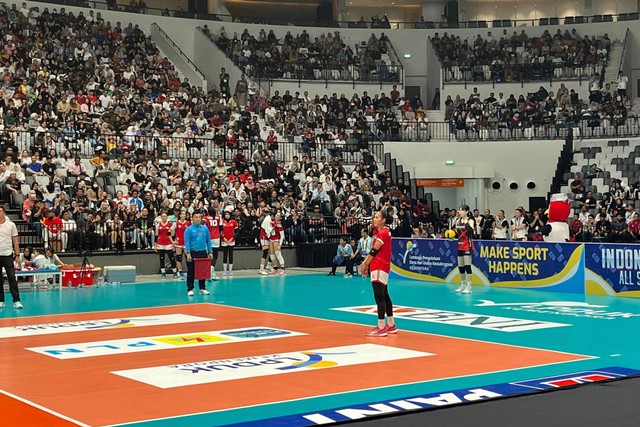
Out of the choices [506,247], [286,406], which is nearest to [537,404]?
[286,406]

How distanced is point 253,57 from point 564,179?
15.2m

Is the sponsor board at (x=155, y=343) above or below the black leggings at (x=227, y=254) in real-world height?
below

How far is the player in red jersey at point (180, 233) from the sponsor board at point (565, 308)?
943 centimetres

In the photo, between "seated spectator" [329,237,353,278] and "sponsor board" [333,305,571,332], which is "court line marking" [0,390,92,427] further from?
"seated spectator" [329,237,353,278]

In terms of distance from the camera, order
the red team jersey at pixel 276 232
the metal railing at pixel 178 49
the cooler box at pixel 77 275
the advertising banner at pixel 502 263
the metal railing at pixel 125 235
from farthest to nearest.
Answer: the metal railing at pixel 178 49, the red team jersey at pixel 276 232, the metal railing at pixel 125 235, the cooler box at pixel 77 275, the advertising banner at pixel 502 263

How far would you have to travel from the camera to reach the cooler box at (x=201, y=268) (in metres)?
20.9

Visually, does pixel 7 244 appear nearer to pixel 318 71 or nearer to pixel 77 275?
pixel 77 275

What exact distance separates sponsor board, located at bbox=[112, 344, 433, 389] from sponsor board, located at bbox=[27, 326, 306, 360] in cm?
152

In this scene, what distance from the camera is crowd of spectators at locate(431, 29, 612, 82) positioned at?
4228cm

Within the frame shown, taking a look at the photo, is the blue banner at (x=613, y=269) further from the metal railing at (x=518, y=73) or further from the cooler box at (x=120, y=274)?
the metal railing at (x=518, y=73)

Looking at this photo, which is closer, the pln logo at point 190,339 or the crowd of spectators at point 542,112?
the pln logo at point 190,339

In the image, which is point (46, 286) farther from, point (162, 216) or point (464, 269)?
point (464, 269)

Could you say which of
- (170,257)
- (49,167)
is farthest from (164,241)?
(49,167)

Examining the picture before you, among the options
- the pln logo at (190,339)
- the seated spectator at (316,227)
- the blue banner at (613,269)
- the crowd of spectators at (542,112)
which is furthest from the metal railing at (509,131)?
the pln logo at (190,339)
